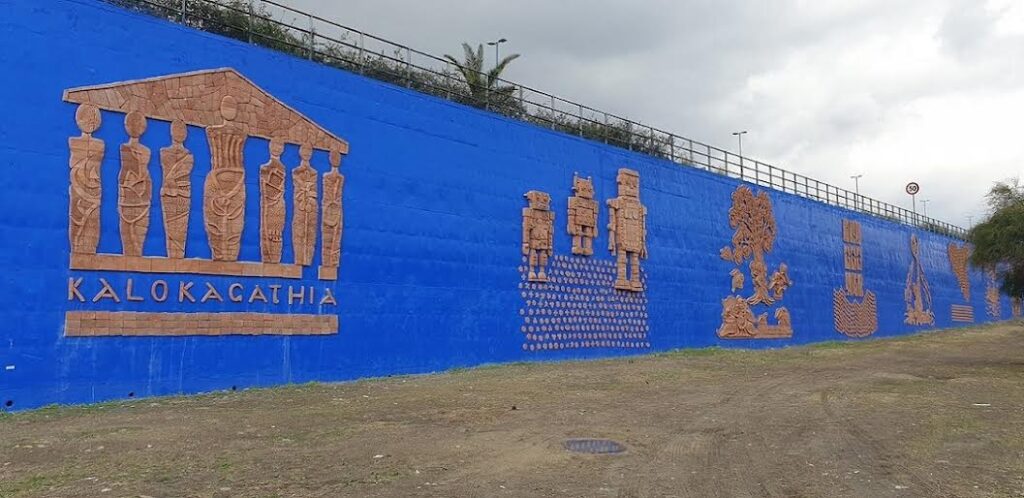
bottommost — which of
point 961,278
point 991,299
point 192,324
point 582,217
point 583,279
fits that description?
point 192,324

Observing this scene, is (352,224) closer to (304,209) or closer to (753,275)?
(304,209)

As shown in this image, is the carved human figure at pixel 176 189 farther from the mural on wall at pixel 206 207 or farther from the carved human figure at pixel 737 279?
the carved human figure at pixel 737 279

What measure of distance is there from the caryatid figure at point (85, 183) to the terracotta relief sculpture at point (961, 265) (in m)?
47.7

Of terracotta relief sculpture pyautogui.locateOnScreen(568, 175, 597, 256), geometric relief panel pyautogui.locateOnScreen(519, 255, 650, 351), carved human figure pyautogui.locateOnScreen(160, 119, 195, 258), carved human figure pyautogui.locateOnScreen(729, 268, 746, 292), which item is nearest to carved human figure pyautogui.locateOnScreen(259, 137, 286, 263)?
carved human figure pyautogui.locateOnScreen(160, 119, 195, 258)

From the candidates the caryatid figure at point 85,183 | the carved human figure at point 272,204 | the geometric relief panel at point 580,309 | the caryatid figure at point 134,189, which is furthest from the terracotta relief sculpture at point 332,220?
the geometric relief panel at point 580,309

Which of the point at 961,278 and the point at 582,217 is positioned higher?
the point at 961,278

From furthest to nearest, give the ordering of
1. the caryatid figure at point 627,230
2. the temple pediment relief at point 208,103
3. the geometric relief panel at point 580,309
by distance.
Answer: the caryatid figure at point 627,230 < the geometric relief panel at point 580,309 < the temple pediment relief at point 208,103

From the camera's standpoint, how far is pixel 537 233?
70.0ft

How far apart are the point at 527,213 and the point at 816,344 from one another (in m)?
17.7

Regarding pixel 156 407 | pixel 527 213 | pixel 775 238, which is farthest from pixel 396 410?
pixel 775 238

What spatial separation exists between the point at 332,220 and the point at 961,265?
45170mm

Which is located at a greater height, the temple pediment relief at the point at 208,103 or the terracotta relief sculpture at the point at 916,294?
the temple pediment relief at the point at 208,103

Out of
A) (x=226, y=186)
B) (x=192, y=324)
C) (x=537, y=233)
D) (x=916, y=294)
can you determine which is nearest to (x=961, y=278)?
(x=916, y=294)

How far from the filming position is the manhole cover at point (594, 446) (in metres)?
9.48
